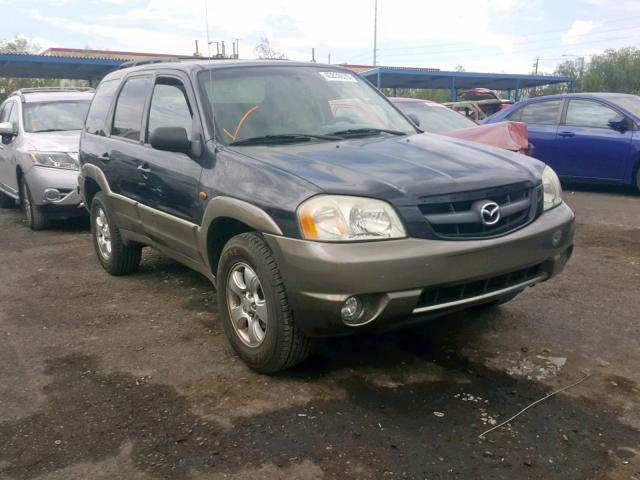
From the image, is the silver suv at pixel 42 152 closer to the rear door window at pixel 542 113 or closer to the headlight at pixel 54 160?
the headlight at pixel 54 160

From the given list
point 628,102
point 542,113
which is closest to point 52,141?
point 542,113

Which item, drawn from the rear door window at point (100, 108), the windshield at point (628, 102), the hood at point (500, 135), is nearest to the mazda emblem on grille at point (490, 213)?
the rear door window at point (100, 108)

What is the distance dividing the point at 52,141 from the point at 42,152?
0.86 feet

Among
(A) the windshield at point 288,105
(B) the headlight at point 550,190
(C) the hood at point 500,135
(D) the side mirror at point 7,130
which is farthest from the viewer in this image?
(D) the side mirror at point 7,130

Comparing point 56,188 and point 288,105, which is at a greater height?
point 288,105

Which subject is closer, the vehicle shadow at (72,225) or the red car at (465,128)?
the red car at (465,128)

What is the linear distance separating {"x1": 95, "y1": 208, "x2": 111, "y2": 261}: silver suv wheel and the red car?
3421mm

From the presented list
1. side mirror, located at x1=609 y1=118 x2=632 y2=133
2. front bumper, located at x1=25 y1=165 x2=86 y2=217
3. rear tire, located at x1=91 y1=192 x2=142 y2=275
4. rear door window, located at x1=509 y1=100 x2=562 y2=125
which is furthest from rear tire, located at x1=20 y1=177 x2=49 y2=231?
side mirror, located at x1=609 y1=118 x2=632 y2=133

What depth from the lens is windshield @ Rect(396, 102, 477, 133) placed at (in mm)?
8453

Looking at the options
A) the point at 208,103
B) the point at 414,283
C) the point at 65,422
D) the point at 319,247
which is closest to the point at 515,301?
the point at 414,283

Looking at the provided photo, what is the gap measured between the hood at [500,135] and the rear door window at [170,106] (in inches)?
160

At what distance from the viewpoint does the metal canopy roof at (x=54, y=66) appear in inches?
953

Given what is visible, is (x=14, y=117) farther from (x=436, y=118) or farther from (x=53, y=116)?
(x=436, y=118)

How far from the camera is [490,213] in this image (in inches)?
132
